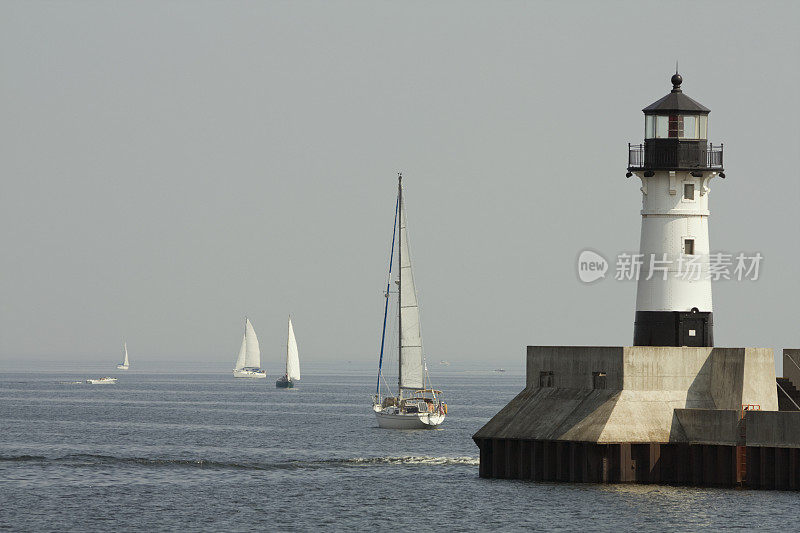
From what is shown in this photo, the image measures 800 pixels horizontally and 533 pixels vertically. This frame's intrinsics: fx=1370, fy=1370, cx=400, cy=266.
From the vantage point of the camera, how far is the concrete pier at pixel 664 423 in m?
45.5

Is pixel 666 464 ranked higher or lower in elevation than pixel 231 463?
higher

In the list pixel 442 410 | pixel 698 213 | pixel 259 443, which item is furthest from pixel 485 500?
pixel 442 410

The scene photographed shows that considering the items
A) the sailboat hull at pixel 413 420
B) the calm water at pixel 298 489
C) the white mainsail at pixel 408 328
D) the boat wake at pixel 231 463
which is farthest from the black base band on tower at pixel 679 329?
the white mainsail at pixel 408 328

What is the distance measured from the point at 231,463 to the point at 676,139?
84.7ft

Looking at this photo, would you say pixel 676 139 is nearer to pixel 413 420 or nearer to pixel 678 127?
pixel 678 127

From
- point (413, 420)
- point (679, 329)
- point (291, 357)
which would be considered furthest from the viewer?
point (291, 357)

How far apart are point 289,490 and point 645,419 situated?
14257 mm

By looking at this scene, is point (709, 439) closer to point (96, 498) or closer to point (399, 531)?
point (399, 531)

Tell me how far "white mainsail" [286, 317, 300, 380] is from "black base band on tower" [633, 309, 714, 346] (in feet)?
453

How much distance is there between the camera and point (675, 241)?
50.1m

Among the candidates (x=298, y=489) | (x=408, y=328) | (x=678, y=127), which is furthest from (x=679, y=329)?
(x=408, y=328)

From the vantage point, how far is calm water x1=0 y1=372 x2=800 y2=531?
43.5 metres

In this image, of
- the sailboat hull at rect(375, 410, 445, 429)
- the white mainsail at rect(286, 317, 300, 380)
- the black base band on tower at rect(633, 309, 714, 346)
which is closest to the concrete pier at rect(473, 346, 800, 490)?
the black base band on tower at rect(633, 309, 714, 346)

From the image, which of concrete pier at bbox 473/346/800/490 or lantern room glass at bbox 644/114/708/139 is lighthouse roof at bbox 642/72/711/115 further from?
concrete pier at bbox 473/346/800/490
